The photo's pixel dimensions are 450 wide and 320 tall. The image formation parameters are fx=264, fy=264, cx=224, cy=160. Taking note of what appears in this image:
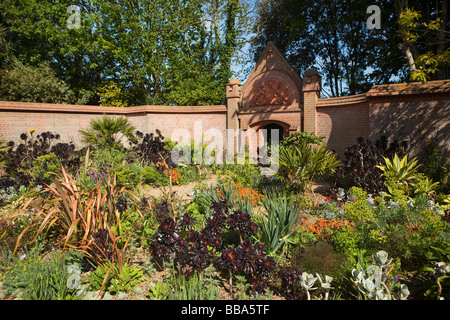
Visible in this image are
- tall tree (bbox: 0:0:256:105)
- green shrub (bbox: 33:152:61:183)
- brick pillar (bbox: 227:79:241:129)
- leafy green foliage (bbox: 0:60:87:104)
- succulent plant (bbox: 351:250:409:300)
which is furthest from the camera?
tall tree (bbox: 0:0:256:105)

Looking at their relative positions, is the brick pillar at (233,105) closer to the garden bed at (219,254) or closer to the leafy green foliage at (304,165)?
the leafy green foliage at (304,165)

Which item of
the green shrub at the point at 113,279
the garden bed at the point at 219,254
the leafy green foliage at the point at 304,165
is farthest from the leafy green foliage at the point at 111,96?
the green shrub at the point at 113,279

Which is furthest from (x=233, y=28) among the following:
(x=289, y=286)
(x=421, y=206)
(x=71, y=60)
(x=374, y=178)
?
(x=289, y=286)

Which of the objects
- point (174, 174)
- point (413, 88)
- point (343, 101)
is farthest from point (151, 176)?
point (413, 88)

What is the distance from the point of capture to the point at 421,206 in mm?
4445

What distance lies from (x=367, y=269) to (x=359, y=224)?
1.29m

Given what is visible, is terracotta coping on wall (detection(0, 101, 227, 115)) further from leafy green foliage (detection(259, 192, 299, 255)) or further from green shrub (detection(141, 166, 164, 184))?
leafy green foliage (detection(259, 192, 299, 255))

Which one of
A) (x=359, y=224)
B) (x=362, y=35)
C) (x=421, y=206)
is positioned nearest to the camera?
(x=359, y=224)

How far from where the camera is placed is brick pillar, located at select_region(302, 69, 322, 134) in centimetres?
1001

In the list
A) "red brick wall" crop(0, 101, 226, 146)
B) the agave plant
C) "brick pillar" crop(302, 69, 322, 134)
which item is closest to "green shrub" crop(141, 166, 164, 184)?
"red brick wall" crop(0, 101, 226, 146)

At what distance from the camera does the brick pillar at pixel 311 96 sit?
10.0 meters

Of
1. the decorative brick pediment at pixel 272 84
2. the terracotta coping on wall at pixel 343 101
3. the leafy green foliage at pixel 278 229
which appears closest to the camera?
the leafy green foliage at pixel 278 229

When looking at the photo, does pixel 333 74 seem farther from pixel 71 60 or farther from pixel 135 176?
pixel 71 60

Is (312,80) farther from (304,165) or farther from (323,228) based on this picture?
(323,228)
